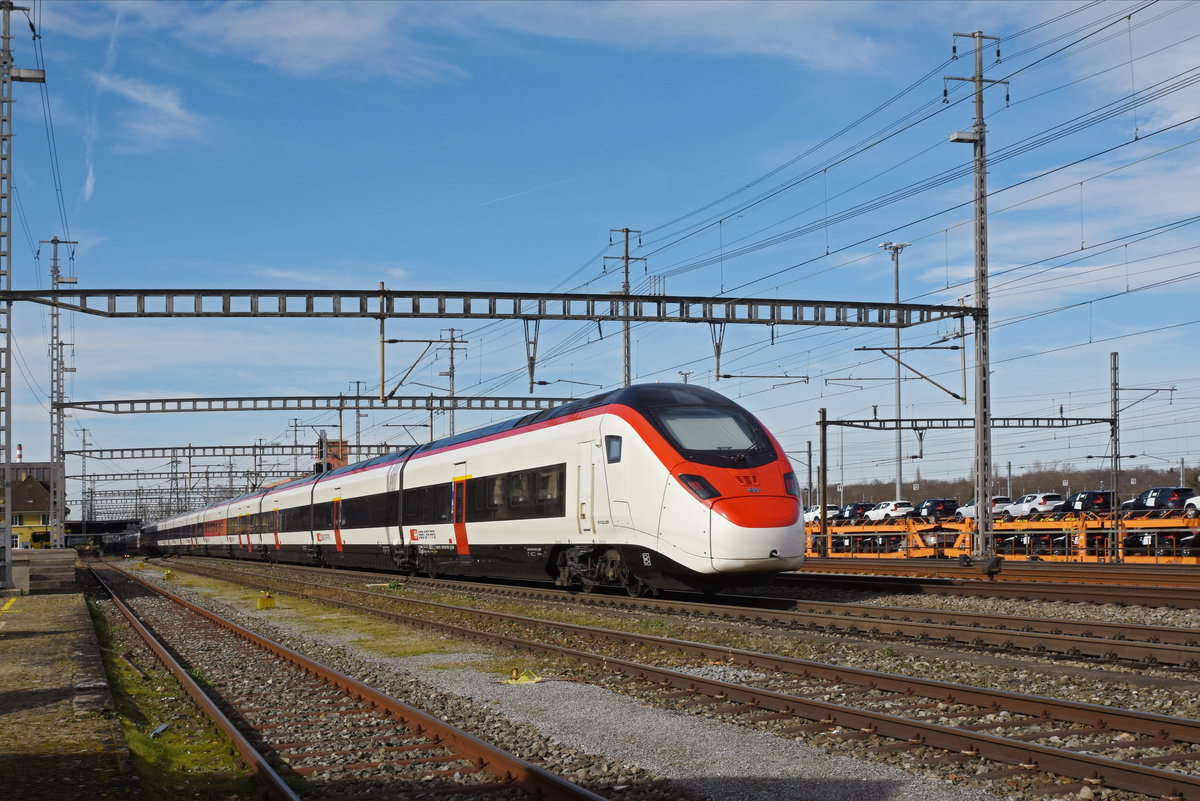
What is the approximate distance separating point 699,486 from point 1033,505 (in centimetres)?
3424

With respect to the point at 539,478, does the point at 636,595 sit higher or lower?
lower

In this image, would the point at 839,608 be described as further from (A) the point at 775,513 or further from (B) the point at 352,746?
(B) the point at 352,746

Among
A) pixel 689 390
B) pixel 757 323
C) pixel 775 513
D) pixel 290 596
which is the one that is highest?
pixel 757 323

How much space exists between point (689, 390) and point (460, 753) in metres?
10.8

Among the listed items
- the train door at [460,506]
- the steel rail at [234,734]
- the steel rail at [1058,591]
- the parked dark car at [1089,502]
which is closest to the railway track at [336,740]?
the steel rail at [234,734]

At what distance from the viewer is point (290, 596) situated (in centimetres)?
2480

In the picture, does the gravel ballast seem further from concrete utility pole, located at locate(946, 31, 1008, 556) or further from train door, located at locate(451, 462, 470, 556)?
concrete utility pole, located at locate(946, 31, 1008, 556)

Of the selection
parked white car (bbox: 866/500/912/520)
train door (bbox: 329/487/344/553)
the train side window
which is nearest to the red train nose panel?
the train side window

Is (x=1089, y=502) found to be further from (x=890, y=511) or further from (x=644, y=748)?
(x=644, y=748)

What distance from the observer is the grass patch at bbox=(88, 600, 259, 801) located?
23.7ft

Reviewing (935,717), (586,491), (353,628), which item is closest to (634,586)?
(586,491)

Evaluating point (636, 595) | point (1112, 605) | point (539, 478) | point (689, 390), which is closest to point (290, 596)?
point (539, 478)

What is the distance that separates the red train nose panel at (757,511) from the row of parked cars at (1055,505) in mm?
16312

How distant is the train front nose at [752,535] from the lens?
50.5 ft
